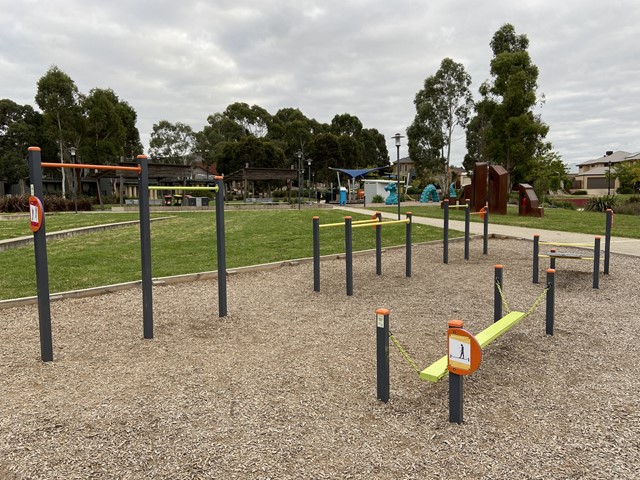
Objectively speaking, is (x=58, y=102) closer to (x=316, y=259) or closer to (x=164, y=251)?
(x=164, y=251)

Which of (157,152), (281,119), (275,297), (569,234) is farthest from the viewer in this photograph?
(281,119)

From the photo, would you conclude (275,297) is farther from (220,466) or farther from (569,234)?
(569,234)

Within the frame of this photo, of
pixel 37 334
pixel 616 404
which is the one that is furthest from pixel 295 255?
pixel 616 404

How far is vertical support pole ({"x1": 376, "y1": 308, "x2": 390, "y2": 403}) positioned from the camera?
9.94ft

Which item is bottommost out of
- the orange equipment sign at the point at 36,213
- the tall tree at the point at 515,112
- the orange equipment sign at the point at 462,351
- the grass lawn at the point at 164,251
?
the grass lawn at the point at 164,251

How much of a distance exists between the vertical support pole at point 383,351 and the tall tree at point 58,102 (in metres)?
36.9

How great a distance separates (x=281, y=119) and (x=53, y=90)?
46.5 m

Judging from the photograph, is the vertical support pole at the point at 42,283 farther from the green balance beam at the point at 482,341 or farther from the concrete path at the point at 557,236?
the concrete path at the point at 557,236

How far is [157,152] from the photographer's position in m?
72.4

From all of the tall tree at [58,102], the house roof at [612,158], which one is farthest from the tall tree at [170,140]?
the house roof at [612,158]

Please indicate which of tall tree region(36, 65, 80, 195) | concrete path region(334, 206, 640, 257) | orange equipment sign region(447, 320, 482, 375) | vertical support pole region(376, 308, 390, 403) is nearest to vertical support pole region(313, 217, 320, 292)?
vertical support pole region(376, 308, 390, 403)

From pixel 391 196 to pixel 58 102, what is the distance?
27.0 meters

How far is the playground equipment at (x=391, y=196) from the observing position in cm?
3322

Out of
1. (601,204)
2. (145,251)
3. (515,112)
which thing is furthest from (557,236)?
(515,112)
